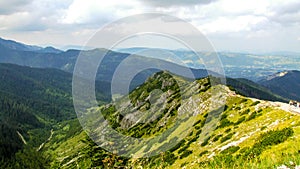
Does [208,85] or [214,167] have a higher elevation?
[214,167]

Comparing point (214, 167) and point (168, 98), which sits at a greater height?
point (214, 167)

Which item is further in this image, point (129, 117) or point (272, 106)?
point (129, 117)

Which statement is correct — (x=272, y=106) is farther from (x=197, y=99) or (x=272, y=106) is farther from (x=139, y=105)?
(x=139, y=105)

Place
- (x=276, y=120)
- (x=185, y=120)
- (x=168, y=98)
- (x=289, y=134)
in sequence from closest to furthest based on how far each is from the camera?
(x=289, y=134), (x=276, y=120), (x=185, y=120), (x=168, y=98)

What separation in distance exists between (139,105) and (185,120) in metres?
96.1

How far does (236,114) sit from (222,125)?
6071 millimetres

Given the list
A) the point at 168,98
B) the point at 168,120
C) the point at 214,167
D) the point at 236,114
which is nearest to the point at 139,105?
the point at 168,98

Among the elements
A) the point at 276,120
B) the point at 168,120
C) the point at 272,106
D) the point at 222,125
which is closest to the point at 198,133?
the point at 222,125

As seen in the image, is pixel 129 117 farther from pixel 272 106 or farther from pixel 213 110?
pixel 272 106

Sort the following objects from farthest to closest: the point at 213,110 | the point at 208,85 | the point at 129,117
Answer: the point at 129,117 < the point at 208,85 < the point at 213,110

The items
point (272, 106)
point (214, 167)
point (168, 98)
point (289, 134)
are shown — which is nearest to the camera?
point (214, 167)

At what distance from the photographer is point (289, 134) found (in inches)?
1329

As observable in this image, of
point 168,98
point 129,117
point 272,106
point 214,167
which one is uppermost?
point 214,167

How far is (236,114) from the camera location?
7331 cm
